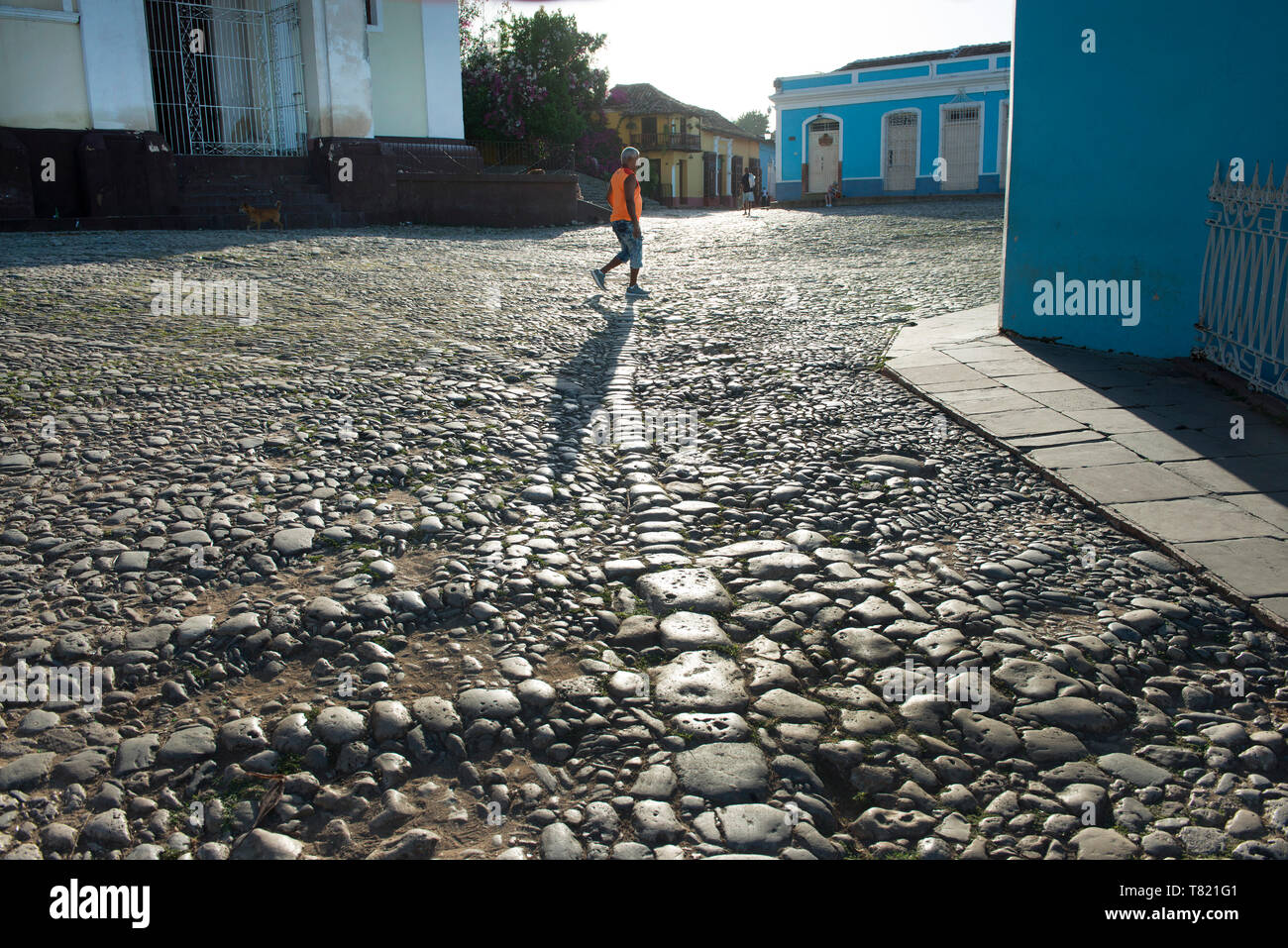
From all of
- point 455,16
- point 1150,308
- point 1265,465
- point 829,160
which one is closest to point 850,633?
point 1265,465

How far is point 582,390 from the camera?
5.83 m

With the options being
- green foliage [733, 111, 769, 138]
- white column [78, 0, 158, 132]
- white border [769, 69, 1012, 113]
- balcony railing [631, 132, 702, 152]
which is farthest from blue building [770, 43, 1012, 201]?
green foliage [733, 111, 769, 138]

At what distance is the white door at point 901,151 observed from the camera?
31094mm

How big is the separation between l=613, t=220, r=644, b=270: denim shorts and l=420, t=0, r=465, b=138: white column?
9120mm

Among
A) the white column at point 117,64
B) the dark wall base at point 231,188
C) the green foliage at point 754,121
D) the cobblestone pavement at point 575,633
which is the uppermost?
the green foliage at point 754,121

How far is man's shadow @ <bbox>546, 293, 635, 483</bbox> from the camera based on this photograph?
464cm

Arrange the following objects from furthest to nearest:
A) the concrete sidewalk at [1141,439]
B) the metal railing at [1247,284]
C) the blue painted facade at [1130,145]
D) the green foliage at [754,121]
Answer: the green foliage at [754,121]
the blue painted facade at [1130,145]
the metal railing at [1247,284]
the concrete sidewalk at [1141,439]

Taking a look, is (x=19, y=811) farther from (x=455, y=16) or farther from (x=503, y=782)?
(x=455, y=16)

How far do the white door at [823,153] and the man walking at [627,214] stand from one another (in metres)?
24.9

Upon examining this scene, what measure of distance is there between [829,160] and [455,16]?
1841 centimetres

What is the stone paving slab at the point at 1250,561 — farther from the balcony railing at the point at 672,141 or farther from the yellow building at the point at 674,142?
the balcony railing at the point at 672,141

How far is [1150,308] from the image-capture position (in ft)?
20.9

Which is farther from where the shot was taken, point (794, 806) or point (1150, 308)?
point (1150, 308)

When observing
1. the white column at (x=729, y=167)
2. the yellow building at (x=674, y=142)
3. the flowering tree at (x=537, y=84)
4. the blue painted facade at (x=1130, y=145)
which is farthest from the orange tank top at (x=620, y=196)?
the white column at (x=729, y=167)
